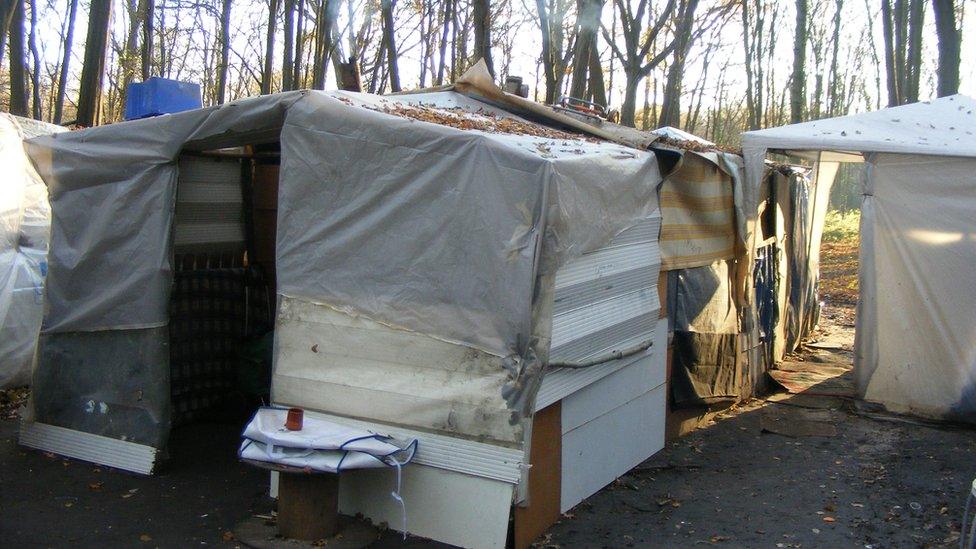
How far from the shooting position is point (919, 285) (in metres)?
8.08

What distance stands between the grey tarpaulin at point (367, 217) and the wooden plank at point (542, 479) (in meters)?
0.61

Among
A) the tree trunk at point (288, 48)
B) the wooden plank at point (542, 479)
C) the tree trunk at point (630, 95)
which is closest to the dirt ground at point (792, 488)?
the wooden plank at point (542, 479)

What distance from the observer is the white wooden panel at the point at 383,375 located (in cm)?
472

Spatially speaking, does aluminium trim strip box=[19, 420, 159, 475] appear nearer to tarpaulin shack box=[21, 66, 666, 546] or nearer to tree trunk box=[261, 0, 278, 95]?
tarpaulin shack box=[21, 66, 666, 546]

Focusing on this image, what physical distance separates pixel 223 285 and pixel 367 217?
9.77 feet

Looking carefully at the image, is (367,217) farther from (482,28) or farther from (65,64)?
(65,64)

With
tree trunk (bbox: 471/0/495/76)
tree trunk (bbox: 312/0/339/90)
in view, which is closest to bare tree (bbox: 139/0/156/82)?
tree trunk (bbox: 312/0/339/90)

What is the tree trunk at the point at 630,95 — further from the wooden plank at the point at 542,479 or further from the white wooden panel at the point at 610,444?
the wooden plank at the point at 542,479

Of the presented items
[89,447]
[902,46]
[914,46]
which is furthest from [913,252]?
[902,46]

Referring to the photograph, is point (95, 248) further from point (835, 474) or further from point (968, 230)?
point (968, 230)

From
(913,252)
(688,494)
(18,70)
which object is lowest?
(688,494)

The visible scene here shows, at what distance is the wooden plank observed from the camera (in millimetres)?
5055

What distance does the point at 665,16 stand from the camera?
15695 millimetres

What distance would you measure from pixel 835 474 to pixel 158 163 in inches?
221
